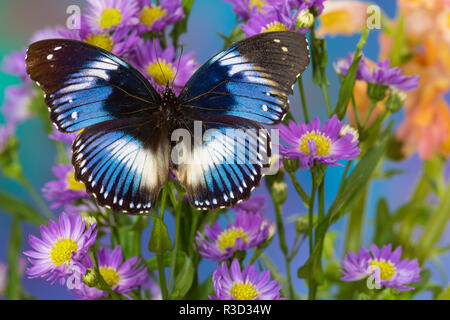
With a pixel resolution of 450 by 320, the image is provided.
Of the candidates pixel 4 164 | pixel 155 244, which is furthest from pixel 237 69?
pixel 4 164

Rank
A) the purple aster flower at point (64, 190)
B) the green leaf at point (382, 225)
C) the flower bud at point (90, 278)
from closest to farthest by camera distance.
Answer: the flower bud at point (90, 278), the purple aster flower at point (64, 190), the green leaf at point (382, 225)

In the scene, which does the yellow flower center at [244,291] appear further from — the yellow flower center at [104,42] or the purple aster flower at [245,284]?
the yellow flower center at [104,42]

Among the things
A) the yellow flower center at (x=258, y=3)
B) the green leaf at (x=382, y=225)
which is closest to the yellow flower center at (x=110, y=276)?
the yellow flower center at (x=258, y=3)

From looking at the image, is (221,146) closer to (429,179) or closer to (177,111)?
(177,111)

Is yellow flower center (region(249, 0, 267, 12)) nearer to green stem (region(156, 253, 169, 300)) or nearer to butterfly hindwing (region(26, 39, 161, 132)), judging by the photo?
butterfly hindwing (region(26, 39, 161, 132))

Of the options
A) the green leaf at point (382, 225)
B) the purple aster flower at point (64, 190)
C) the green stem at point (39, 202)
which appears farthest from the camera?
the green leaf at point (382, 225)
